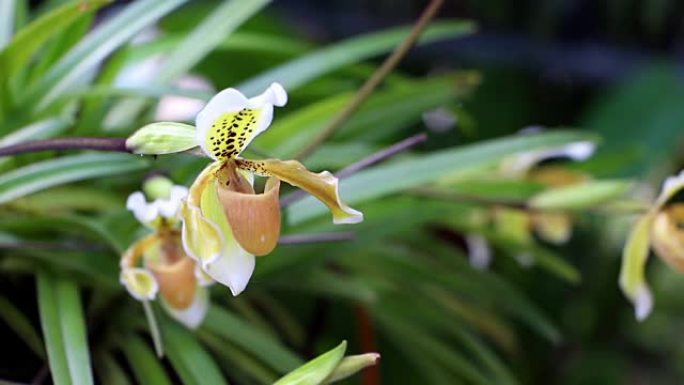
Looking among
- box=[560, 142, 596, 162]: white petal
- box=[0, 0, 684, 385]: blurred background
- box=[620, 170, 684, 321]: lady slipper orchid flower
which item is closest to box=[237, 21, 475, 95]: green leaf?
box=[0, 0, 684, 385]: blurred background

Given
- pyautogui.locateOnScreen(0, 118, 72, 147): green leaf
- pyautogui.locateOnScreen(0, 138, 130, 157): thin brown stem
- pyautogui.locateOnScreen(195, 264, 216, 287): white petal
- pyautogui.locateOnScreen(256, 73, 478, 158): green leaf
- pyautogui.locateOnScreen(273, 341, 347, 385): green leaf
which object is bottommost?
pyautogui.locateOnScreen(273, 341, 347, 385): green leaf

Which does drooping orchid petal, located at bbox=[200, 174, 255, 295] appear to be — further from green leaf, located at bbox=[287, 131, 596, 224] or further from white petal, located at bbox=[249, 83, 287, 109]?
green leaf, located at bbox=[287, 131, 596, 224]

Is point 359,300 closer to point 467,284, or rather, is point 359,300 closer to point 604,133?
point 467,284

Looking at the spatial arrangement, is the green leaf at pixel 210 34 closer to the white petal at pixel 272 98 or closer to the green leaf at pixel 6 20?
the green leaf at pixel 6 20

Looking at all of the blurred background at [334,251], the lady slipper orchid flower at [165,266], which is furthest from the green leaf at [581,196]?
the lady slipper orchid flower at [165,266]

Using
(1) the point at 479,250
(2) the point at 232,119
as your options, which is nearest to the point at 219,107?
(2) the point at 232,119

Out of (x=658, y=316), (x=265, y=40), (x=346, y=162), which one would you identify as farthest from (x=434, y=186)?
(x=658, y=316)

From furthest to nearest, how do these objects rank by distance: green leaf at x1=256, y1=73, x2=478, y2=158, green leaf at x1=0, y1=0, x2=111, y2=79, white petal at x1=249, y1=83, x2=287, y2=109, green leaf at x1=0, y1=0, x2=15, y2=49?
1. green leaf at x1=256, y1=73, x2=478, y2=158
2. green leaf at x1=0, y1=0, x2=15, y2=49
3. green leaf at x1=0, y1=0, x2=111, y2=79
4. white petal at x1=249, y1=83, x2=287, y2=109
